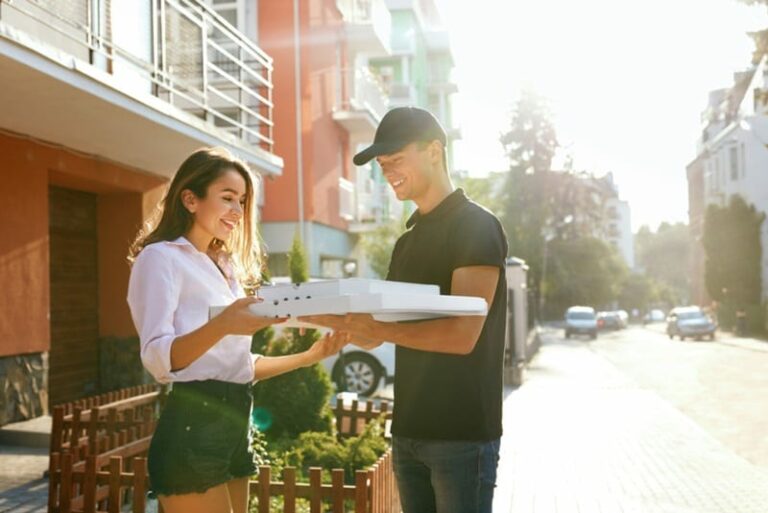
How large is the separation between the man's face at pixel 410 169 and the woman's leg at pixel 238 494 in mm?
1069

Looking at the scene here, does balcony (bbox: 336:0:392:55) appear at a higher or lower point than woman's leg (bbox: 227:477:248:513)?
higher

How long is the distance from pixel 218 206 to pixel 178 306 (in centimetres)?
34

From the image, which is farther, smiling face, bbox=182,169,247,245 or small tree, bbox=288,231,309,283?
small tree, bbox=288,231,309,283

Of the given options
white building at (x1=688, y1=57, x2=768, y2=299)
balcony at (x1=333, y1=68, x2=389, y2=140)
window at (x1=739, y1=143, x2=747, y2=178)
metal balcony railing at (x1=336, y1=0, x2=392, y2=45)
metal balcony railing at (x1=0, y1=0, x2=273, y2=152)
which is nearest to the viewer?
metal balcony railing at (x1=0, y1=0, x2=273, y2=152)

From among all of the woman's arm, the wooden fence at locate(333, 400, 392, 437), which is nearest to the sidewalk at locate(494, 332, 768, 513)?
the wooden fence at locate(333, 400, 392, 437)

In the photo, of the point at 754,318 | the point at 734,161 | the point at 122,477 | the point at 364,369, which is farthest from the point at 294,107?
the point at 734,161

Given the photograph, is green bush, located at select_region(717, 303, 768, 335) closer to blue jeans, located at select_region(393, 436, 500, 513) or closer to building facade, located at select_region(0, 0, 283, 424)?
building facade, located at select_region(0, 0, 283, 424)

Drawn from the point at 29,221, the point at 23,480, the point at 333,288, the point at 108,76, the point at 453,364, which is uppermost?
the point at 108,76

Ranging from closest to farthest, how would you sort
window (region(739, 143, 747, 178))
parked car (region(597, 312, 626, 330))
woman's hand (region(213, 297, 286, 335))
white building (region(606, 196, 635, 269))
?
woman's hand (region(213, 297, 286, 335))
window (region(739, 143, 747, 178))
parked car (region(597, 312, 626, 330))
white building (region(606, 196, 635, 269))

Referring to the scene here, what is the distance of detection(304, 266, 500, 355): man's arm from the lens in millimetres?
2574

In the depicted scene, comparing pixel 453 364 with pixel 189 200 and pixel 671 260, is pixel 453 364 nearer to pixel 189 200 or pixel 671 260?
pixel 189 200

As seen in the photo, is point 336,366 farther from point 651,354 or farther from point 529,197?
point 529,197

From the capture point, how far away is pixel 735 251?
46.5 meters

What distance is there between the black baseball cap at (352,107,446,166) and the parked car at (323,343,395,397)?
12.1m
